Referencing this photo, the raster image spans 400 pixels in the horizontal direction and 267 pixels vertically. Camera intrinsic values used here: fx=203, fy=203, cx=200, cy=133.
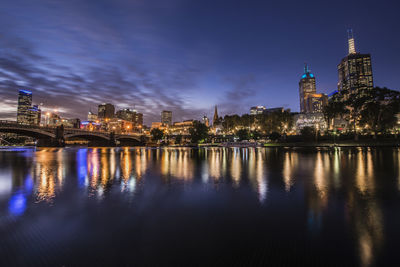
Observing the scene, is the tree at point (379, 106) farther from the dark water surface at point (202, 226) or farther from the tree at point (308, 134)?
the dark water surface at point (202, 226)

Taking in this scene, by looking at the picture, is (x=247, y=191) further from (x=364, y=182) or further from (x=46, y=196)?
(x=46, y=196)

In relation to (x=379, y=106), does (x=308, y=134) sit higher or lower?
lower

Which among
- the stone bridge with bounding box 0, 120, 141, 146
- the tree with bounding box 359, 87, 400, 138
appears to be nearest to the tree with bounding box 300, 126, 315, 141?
the tree with bounding box 359, 87, 400, 138

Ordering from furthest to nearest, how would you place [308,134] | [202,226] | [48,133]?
[48,133] → [308,134] → [202,226]

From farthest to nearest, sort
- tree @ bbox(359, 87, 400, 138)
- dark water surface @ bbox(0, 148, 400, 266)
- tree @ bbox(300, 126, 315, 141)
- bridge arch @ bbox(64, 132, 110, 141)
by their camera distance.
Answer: bridge arch @ bbox(64, 132, 110, 141) → tree @ bbox(300, 126, 315, 141) → tree @ bbox(359, 87, 400, 138) → dark water surface @ bbox(0, 148, 400, 266)

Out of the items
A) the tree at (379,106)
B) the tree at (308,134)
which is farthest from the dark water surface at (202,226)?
the tree at (379,106)

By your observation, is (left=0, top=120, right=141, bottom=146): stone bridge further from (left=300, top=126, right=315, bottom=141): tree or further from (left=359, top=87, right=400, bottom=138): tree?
(left=359, top=87, right=400, bottom=138): tree

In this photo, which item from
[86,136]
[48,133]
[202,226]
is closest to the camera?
[202,226]

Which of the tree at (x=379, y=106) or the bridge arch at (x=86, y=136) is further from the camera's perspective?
the bridge arch at (x=86, y=136)

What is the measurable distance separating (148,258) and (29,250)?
2.59 metres

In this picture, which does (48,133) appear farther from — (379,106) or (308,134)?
(379,106)

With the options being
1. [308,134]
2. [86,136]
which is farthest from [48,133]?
[308,134]

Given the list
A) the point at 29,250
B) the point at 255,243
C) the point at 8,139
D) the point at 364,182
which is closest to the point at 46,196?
the point at 29,250

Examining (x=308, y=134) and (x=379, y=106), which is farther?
(x=308, y=134)
